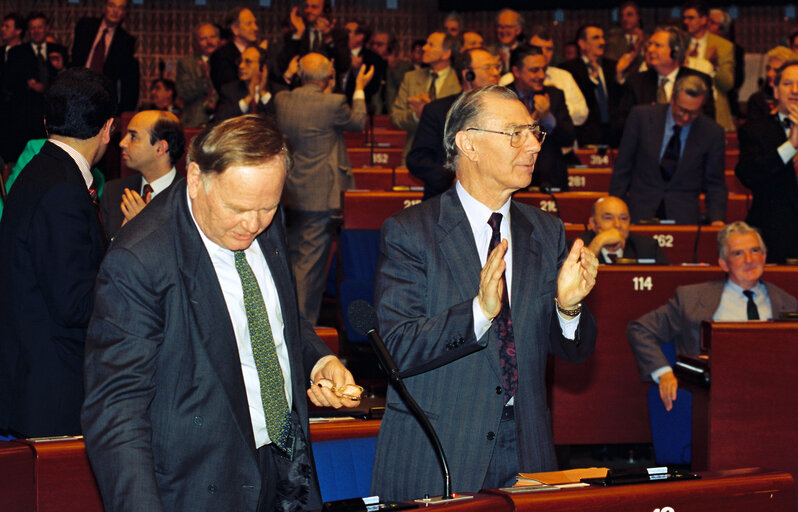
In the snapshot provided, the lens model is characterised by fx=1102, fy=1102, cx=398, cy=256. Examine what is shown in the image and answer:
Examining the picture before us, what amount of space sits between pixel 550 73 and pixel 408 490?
19.8ft

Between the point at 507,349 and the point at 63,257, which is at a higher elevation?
the point at 63,257

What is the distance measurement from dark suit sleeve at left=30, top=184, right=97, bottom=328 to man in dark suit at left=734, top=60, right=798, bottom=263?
12.9 ft

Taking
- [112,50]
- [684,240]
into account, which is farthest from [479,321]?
[112,50]

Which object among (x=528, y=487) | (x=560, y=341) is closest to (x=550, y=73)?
(x=560, y=341)

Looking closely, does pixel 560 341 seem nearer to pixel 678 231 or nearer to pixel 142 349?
pixel 142 349

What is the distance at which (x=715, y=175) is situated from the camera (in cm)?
646

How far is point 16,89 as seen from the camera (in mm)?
9609

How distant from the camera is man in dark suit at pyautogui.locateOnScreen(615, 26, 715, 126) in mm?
7582

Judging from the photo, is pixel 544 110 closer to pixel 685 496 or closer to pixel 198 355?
pixel 685 496

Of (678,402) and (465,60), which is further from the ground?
(465,60)

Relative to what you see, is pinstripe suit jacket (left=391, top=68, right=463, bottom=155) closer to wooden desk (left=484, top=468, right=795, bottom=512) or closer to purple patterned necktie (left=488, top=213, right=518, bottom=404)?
purple patterned necktie (left=488, top=213, right=518, bottom=404)

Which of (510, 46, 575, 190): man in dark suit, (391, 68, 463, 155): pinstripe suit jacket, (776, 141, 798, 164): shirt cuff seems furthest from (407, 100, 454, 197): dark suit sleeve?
(391, 68, 463, 155): pinstripe suit jacket

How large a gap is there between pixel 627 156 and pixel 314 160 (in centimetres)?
216

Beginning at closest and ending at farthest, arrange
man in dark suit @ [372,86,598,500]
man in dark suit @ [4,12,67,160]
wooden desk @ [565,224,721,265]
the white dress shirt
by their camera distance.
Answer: the white dress shirt < man in dark suit @ [372,86,598,500] < wooden desk @ [565,224,721,265] < man in dark suit @ [4,12,67,160]
